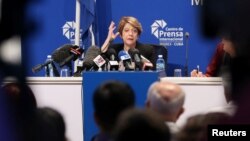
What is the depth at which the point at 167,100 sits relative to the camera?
2.12 meters

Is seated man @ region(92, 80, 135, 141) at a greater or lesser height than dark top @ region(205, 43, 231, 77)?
lesser

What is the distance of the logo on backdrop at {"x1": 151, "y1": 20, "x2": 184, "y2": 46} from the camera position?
5.29 metres

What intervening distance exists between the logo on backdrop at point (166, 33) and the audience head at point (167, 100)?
311 centimetres

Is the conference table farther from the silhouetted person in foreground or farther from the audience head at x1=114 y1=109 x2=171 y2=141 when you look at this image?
the audience head at x1=114 y1=109 x2=171 y2=141

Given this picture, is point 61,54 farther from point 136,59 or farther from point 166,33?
point 166,33

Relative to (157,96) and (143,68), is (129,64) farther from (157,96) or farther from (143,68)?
(157,96)

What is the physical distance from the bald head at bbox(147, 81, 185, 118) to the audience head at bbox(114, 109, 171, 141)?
52 cm

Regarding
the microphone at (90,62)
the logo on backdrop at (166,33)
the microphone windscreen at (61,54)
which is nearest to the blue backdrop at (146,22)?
the logo on backdrop at (166,33)

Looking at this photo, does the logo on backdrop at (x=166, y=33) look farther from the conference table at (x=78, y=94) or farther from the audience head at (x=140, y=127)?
the audience head at (x=140, y=127)

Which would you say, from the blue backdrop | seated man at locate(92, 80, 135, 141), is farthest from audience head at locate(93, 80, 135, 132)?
the blue backdrop

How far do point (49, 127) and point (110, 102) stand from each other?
0.79 feet

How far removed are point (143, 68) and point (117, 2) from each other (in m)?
2.01

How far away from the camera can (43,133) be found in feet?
6.79

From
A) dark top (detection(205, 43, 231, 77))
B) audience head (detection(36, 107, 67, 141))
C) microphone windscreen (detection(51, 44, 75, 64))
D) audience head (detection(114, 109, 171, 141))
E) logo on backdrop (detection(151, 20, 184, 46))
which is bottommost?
audience head (detection(36, 107, 67, 141))
